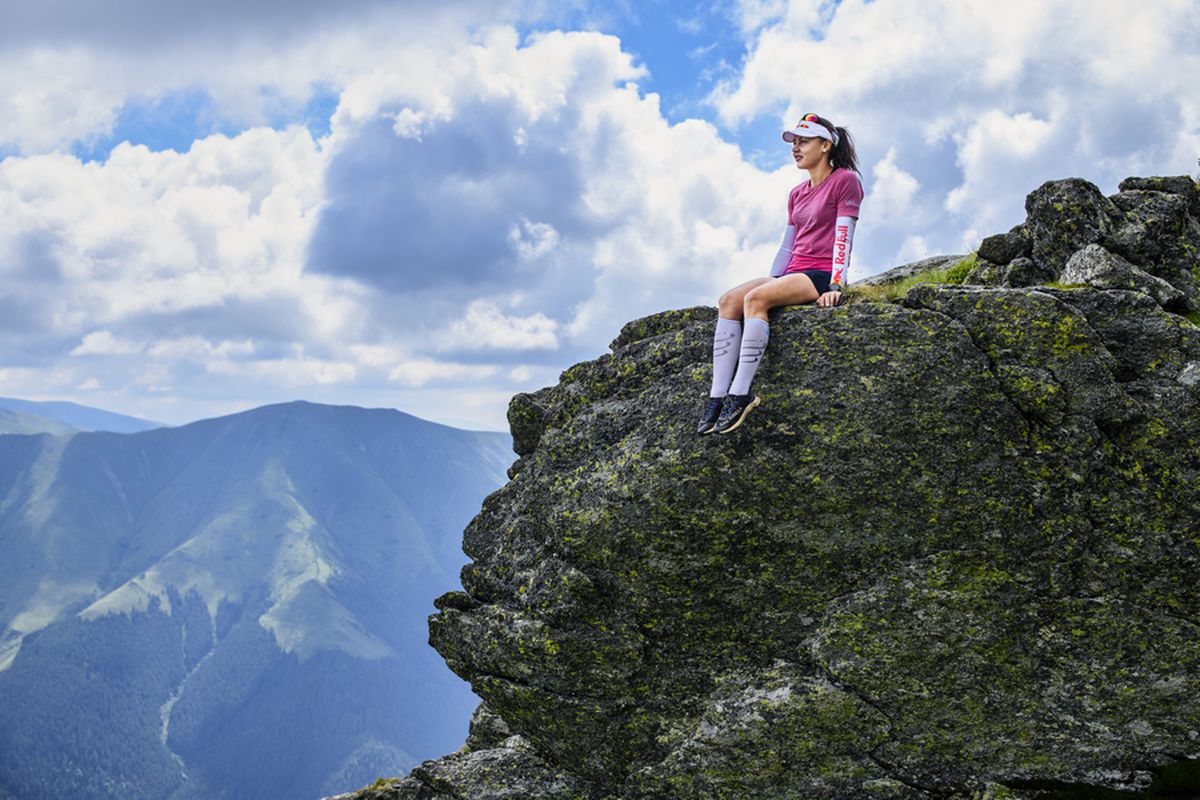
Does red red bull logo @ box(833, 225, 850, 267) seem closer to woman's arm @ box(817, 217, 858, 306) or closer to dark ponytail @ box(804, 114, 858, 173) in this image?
woman's arm @ box(817, 217, 858, 306)

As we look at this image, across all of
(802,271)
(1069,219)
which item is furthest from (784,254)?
(1069,219)

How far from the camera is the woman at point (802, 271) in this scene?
1206cm

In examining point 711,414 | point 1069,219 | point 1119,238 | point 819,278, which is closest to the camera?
point 711,414

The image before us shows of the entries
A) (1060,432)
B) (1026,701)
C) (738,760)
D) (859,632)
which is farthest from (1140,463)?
(738,760)

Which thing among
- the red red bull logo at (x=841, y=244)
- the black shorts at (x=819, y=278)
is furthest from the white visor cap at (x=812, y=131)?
the black shorts at (x=819, y=278)

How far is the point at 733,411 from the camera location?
469 inches

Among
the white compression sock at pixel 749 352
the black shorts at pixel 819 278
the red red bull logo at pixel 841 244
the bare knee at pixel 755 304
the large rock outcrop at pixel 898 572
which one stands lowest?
the large rock outcrop at pixel 898 572

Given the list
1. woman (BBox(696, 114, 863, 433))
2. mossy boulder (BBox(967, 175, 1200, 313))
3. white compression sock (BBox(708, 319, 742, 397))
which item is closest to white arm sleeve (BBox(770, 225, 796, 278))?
woman (BBox(696, 114, 863, 433))

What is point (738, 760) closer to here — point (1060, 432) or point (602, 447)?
point (602, 447)

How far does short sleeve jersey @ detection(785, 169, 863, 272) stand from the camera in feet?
40.6

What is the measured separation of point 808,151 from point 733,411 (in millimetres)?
4636

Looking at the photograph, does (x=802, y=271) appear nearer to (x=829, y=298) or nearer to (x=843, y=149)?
(x=829, y=298)

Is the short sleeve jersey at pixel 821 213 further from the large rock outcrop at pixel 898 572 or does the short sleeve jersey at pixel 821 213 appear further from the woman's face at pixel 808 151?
the large rock outcrop at pixel 898 572

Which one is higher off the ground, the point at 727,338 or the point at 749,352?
the point at 727,338
